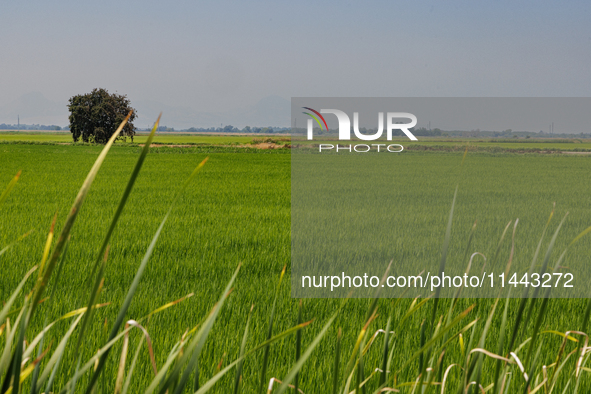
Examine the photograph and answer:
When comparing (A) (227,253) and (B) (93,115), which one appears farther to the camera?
(B) (93,115)

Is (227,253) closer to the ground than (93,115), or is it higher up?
closer to the ground

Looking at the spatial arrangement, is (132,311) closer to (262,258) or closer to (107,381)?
(107,381)

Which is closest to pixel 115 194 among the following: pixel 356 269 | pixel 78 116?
pixel 356 269

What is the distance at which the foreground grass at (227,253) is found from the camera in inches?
130

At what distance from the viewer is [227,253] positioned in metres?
6.70

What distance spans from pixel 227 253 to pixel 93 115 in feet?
237

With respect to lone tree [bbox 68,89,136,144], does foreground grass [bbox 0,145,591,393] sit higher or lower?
lower

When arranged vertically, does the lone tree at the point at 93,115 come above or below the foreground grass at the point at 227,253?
above

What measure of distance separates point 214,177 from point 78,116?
2409 inches

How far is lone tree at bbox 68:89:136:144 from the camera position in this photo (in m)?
70.2

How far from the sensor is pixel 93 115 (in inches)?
2763

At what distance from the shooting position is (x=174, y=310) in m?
4.06

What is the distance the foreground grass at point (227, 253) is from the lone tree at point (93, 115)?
58440 mm

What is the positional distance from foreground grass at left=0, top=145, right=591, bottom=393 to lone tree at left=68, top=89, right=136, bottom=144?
2301 inches
